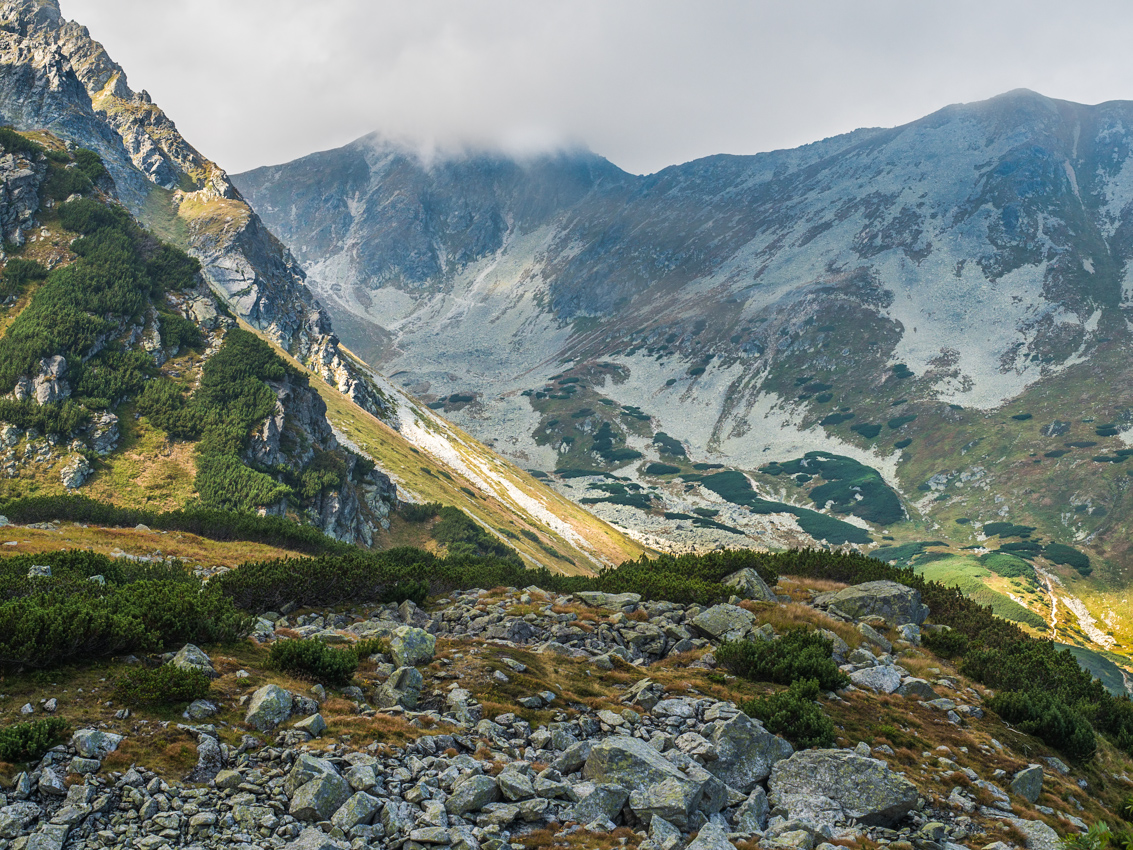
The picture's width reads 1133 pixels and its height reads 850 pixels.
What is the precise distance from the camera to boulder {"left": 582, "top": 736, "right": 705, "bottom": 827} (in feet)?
37.1

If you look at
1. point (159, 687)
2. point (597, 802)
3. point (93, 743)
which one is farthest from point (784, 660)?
point (93, 743)

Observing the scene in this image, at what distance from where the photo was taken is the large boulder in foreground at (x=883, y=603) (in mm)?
25969

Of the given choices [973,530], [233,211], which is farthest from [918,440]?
[233,211]

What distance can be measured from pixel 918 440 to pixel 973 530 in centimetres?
4428

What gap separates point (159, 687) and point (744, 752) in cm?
1148

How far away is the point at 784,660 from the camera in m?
18.4

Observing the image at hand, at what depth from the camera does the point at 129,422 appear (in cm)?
5200

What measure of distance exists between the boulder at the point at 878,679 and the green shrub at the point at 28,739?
1876 cm

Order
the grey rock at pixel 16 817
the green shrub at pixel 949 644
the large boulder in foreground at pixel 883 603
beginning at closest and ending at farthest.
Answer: the grey rock at pixel 16 817
the green shrub at pixel 949 644
the large boulder in foreground at pixel 883 603

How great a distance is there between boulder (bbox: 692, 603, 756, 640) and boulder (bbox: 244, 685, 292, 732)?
13570 millimetres

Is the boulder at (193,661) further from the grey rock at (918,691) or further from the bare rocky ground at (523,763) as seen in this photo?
the grey rock at (918,691)

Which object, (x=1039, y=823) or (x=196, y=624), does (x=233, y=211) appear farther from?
(x=1039, y=823)

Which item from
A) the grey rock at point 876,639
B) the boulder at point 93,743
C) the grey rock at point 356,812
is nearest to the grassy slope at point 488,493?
the grey rock at point 876,639

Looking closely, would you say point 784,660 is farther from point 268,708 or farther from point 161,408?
point 161,408
